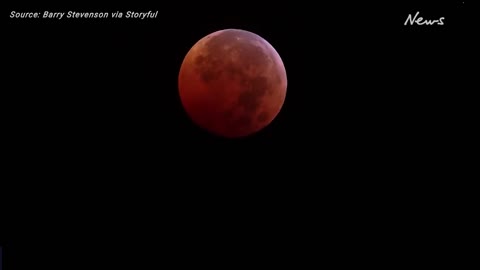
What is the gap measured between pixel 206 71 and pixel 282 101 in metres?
1.52

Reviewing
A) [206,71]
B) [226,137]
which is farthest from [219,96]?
[226,137]

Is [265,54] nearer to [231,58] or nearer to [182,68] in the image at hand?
[231,58]

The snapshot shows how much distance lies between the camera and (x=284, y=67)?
7.20 meters

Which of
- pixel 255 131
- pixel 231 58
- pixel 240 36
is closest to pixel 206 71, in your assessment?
pixel 231 58

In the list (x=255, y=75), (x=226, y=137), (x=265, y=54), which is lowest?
(x=226, y=137)

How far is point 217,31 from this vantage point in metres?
6.99

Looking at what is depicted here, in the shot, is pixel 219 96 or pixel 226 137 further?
pixel 226 137

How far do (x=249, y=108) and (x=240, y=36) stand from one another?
4.14 feet

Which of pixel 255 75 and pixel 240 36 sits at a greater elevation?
pixel 240 36

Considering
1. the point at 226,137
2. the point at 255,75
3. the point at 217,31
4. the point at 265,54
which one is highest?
the point at 217,31

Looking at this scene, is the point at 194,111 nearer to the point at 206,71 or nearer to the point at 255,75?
the point at 206,71

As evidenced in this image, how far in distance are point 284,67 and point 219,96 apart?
1.56 meters

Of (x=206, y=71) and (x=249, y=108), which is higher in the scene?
(x=206, y=71)

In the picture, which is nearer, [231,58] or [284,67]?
[231,58]
